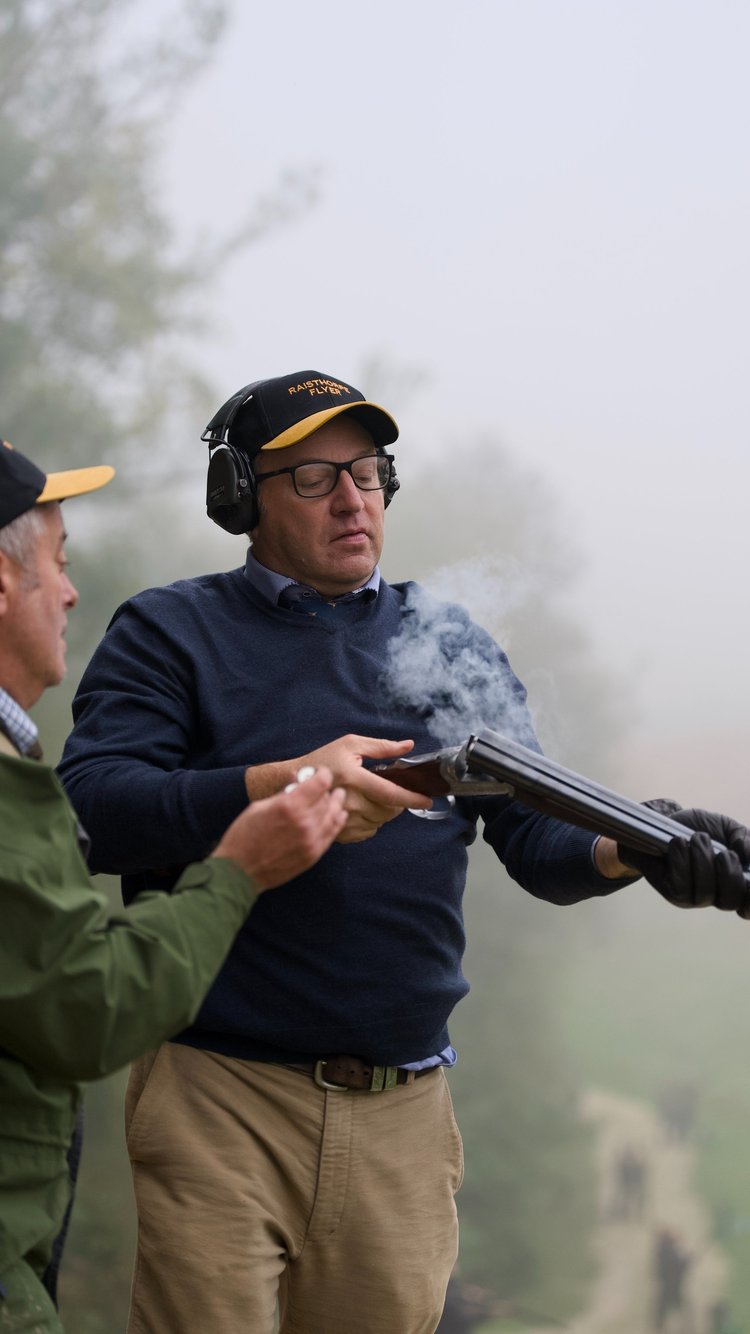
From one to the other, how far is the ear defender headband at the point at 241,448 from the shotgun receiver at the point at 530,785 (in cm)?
73

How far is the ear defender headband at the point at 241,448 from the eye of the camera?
2447mm

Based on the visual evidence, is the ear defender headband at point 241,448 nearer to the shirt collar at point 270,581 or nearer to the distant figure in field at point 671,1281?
the shirt collar at point 270,581

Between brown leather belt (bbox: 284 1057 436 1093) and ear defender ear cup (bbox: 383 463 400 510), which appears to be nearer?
brown leather belt (bbox: 284 1057 436 1093)

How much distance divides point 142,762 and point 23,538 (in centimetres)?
59

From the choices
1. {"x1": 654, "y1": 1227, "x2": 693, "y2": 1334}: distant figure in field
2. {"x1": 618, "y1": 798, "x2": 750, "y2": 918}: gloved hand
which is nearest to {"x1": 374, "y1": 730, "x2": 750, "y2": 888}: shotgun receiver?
{"x1": 618, "y1": 798, "x2": 750, "y2": 918}: gloved hand

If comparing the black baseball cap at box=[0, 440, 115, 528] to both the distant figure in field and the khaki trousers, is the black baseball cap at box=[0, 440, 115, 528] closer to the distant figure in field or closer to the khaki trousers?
the khaki trousers

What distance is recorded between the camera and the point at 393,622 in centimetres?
253

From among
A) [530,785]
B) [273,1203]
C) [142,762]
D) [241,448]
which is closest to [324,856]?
[142,762]

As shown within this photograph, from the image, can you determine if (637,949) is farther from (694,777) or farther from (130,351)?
(130,351)

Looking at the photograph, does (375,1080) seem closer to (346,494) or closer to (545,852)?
(545,852)

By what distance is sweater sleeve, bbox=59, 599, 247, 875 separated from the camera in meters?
→ 2.02

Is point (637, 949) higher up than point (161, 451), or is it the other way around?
point (161, 451)

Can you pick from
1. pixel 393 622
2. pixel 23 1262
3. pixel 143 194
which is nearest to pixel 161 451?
pixel 143 194

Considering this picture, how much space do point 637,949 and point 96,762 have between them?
262 cm
